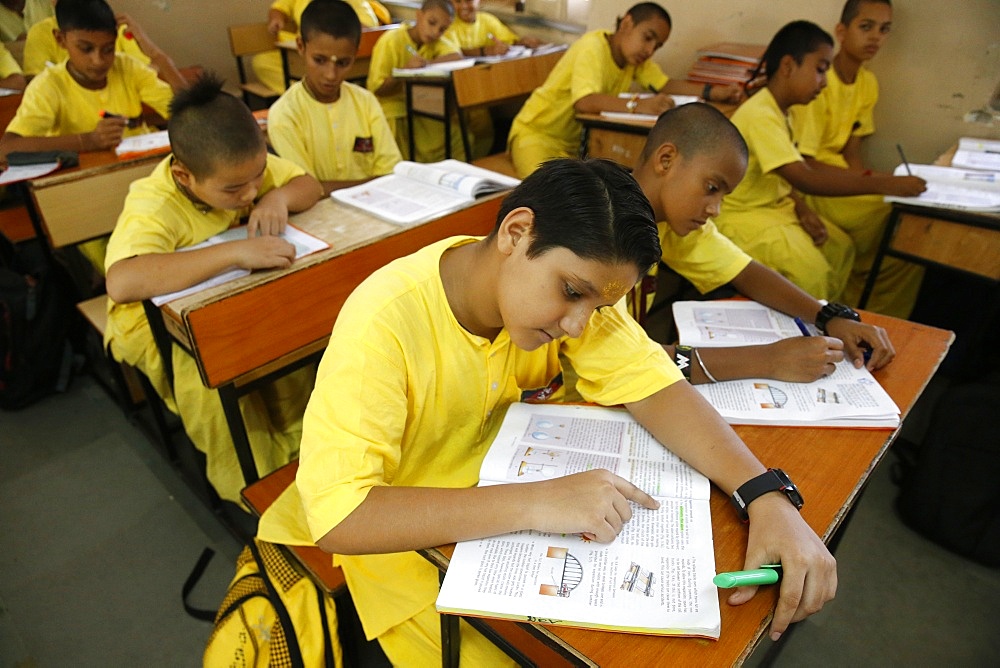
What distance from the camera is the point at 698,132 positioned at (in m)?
1.46

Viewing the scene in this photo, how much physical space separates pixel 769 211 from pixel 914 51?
4.15ft

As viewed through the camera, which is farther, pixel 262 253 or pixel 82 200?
pixel 82 200

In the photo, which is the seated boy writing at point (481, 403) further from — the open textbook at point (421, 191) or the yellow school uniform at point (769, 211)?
the yellow school uniform at point (769, 211)

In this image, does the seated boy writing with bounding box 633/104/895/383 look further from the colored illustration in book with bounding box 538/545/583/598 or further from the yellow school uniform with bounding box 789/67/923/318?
the yellow school uniform with bounding box 789/67/923/318

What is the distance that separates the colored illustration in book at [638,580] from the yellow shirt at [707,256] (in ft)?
3.24

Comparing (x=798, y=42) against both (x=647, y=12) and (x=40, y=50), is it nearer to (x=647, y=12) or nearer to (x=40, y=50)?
(x=647, y=12)

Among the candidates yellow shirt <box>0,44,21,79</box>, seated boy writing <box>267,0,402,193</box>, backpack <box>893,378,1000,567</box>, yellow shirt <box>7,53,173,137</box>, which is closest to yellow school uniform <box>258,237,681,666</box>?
backpack <box>893,378,1000,567</box>

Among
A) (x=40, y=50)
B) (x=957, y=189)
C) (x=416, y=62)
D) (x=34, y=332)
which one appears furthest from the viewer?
(x=416, y=62)

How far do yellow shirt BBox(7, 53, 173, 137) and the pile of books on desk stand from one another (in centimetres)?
260

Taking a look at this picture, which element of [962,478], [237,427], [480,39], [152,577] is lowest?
[152,577]

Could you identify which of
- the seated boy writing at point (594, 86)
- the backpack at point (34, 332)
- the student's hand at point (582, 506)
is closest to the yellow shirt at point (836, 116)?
the seated boy writing at point (594, 86)

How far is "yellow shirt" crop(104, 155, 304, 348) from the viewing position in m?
1.47

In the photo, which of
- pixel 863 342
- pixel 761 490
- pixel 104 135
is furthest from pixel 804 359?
pixel 104 135

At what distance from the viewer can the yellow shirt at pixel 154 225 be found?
4.82 feet
